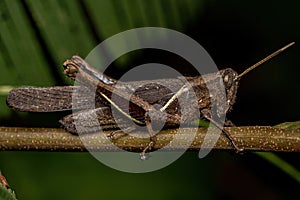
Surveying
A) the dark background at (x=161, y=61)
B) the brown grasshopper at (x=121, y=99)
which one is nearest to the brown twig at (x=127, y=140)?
the brown grasshopper at (x=121, y=99)

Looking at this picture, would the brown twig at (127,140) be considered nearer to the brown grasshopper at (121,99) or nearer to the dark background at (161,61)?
the brown grasshopper at (121,99)

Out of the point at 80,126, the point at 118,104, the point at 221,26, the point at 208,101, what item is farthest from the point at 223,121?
the point at 221,26

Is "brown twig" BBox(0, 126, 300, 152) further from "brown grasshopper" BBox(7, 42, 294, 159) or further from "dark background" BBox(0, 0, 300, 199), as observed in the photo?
"dark background" BBox(0, 0, 300, 199)

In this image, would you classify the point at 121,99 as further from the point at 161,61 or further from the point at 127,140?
the point at 161,61

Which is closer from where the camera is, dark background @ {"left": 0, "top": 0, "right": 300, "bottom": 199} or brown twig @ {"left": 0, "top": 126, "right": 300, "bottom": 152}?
brown twig @ {"left": 0, "top": 126, "right": 300, "bottom": 152}

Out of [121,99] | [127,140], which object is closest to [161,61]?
[121,99]

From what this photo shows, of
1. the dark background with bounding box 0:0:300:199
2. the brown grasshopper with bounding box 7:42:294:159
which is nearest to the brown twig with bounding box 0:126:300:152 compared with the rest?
the brown grasshopper with bounding box 7:42:294:159

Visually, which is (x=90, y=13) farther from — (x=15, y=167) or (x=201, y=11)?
(x=15, y=167)
